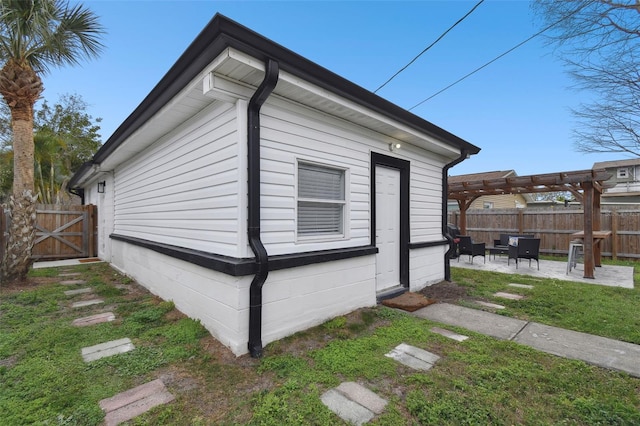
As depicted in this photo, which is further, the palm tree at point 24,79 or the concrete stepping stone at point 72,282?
the concrete stepping stone at point 72,282

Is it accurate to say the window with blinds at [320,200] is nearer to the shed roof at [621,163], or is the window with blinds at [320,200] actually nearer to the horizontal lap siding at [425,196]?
the horizontal lap siding at [425,196]

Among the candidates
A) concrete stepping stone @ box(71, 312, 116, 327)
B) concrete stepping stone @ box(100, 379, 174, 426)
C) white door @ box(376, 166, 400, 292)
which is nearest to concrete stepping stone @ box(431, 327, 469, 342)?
white door @ box(376, 166, 400, 292)

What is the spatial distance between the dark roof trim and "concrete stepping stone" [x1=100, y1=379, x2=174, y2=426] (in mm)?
2779

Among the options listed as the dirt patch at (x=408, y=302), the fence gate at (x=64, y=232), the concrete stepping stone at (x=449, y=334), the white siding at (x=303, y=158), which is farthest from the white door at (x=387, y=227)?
the fence gate at (x=64, y=232)

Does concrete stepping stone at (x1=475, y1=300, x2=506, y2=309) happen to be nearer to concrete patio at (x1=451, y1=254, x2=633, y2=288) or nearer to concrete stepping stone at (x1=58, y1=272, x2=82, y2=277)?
concrete patio at (x1=451, y1=254, x2=633, y2=288)

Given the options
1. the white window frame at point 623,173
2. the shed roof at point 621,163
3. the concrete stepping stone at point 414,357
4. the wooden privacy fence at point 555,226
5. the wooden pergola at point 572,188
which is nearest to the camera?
the concrete stepping stone at point 414,357

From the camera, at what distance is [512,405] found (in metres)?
2.09

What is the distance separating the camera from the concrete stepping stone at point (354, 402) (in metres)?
1.97

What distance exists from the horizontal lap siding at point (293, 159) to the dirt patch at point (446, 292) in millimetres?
1996

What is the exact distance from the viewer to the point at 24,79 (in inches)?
211

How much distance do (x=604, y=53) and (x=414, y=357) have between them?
8515 millimetres

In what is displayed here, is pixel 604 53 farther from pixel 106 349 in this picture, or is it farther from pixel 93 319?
pixel 93 319

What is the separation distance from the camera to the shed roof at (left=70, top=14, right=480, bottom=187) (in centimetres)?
233

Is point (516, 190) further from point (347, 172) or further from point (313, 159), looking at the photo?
point (313, 159)
